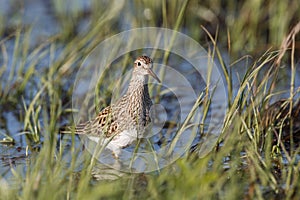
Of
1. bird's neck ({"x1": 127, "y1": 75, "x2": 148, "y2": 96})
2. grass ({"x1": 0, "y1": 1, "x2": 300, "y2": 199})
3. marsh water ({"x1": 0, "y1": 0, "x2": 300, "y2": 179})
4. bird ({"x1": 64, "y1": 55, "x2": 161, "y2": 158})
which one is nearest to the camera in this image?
grass ({"x1": 0, "y1": 1, "x2": 300, "y2": 199})

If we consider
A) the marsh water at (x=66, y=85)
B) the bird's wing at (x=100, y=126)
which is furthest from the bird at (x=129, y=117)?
the marsh water at (x=66, y=85)

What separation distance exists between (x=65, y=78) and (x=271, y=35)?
257 cm

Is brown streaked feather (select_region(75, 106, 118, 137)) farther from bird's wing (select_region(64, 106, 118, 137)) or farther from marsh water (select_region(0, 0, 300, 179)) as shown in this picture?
marsh water (select_region(0, 0, 300, 179))

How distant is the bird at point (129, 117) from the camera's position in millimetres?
6082

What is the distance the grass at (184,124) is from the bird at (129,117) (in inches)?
11.0

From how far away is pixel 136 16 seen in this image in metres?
9.07

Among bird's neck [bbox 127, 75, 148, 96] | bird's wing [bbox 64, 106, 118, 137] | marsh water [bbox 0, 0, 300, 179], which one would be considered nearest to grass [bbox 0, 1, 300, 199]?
marsh water [bbox 0, 0, 300, 179]

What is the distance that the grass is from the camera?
4551 millimetres

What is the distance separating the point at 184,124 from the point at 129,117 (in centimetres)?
77

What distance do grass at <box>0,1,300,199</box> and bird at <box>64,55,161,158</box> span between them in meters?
0.28

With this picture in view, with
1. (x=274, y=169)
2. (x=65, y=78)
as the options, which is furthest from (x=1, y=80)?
(x=274, y=169)

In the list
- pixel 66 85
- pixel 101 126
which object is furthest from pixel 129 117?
pixel 66 85

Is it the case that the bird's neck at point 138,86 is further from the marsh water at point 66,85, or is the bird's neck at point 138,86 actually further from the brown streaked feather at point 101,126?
the marsh water at point 66,85

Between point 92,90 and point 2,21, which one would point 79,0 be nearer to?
point 2,21
